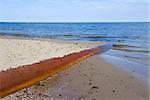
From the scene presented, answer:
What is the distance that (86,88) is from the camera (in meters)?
5.75

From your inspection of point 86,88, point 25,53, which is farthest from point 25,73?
point 25,53

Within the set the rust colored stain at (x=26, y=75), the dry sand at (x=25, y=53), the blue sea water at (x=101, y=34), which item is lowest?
the blue sea water at (x=101, y=34)

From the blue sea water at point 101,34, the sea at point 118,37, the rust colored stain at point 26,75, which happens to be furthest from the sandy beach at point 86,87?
the blue sea water at point 101,34

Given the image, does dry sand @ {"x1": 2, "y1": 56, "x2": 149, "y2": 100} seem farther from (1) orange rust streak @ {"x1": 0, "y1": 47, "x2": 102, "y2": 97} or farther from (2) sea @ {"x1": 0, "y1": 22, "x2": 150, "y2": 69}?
(2) sea @ {"x1": 0, "y1": 22, "x2": 150, "y2": 69}

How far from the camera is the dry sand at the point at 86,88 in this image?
16.8 feet

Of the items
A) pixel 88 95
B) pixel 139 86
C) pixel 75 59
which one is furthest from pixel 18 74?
pixel 75 59

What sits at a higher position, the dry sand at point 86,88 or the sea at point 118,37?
the dry sand at point 86,88

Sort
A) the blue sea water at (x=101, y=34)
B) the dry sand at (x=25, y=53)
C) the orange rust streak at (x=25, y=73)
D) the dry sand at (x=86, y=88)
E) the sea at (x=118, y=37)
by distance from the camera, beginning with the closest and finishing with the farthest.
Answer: the orange rust streak at (x=25, y=73) < the dry sand at (x=86, y=88) < the dry sand at (x=25, y=53) < the sea at (x=118, y=37) < the blue sea water at (x=101, y=34)

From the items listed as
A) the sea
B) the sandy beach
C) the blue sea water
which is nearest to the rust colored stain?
the sandy beach

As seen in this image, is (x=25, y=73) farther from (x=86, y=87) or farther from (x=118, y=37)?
(x=118, y=37)

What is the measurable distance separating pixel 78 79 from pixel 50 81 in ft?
2.53

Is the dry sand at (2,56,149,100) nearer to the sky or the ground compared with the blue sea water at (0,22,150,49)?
nearer to the sky

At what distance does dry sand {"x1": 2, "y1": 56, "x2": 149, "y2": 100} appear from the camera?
5113mm

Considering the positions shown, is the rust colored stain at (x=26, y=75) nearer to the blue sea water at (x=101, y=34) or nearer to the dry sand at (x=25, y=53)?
the dry sand at (x=25, y=53)
